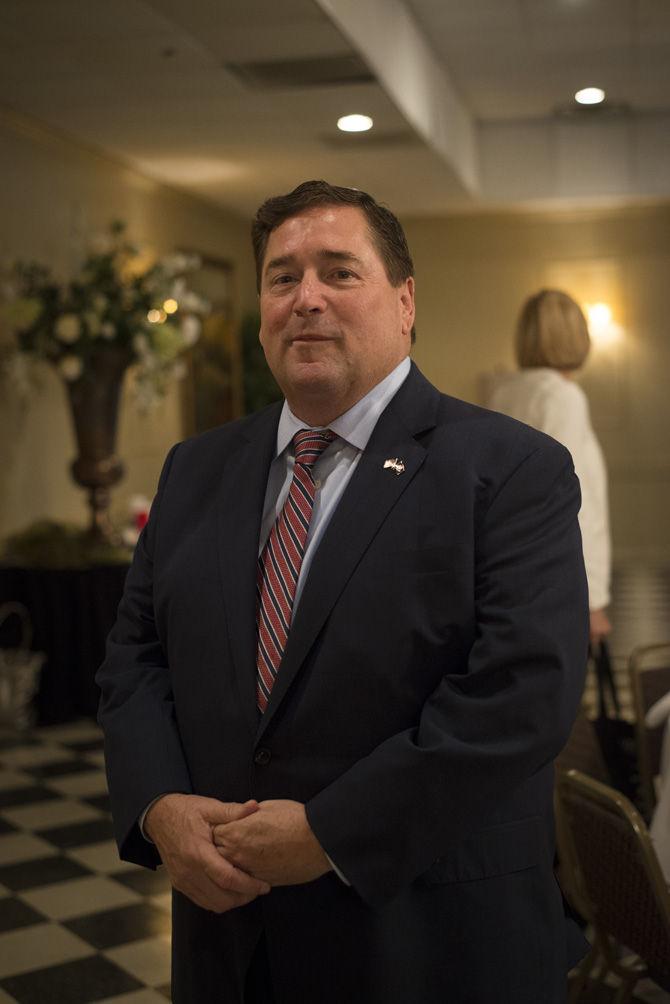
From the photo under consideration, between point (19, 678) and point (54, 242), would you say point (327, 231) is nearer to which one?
point (19, 678)

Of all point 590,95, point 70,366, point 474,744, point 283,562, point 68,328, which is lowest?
point 474,744

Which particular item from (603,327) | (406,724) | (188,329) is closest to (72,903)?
(406,724)

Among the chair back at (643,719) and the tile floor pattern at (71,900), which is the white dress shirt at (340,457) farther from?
the tile floor pattern at (71,900)

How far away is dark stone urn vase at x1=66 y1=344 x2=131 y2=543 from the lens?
686cm

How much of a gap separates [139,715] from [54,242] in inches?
269

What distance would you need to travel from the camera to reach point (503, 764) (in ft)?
5.27

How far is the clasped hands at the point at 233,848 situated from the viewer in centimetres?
163

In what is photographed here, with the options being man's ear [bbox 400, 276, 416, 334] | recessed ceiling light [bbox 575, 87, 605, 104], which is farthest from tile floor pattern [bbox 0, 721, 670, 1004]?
recessed ceiling light [bbox 575, 87, 605, 104]

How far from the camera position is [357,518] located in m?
1.75

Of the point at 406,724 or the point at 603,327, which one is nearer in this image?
the point at 406,724

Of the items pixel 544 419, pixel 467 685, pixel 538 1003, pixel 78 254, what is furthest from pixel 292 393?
pixel 78 254

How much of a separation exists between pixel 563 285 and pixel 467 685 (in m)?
11.8

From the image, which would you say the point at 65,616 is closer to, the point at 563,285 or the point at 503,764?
the point at 503,764

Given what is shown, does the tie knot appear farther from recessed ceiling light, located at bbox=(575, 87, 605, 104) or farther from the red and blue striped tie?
recessed ceiling light, located at bbox=(575, 87, 605, 104)
